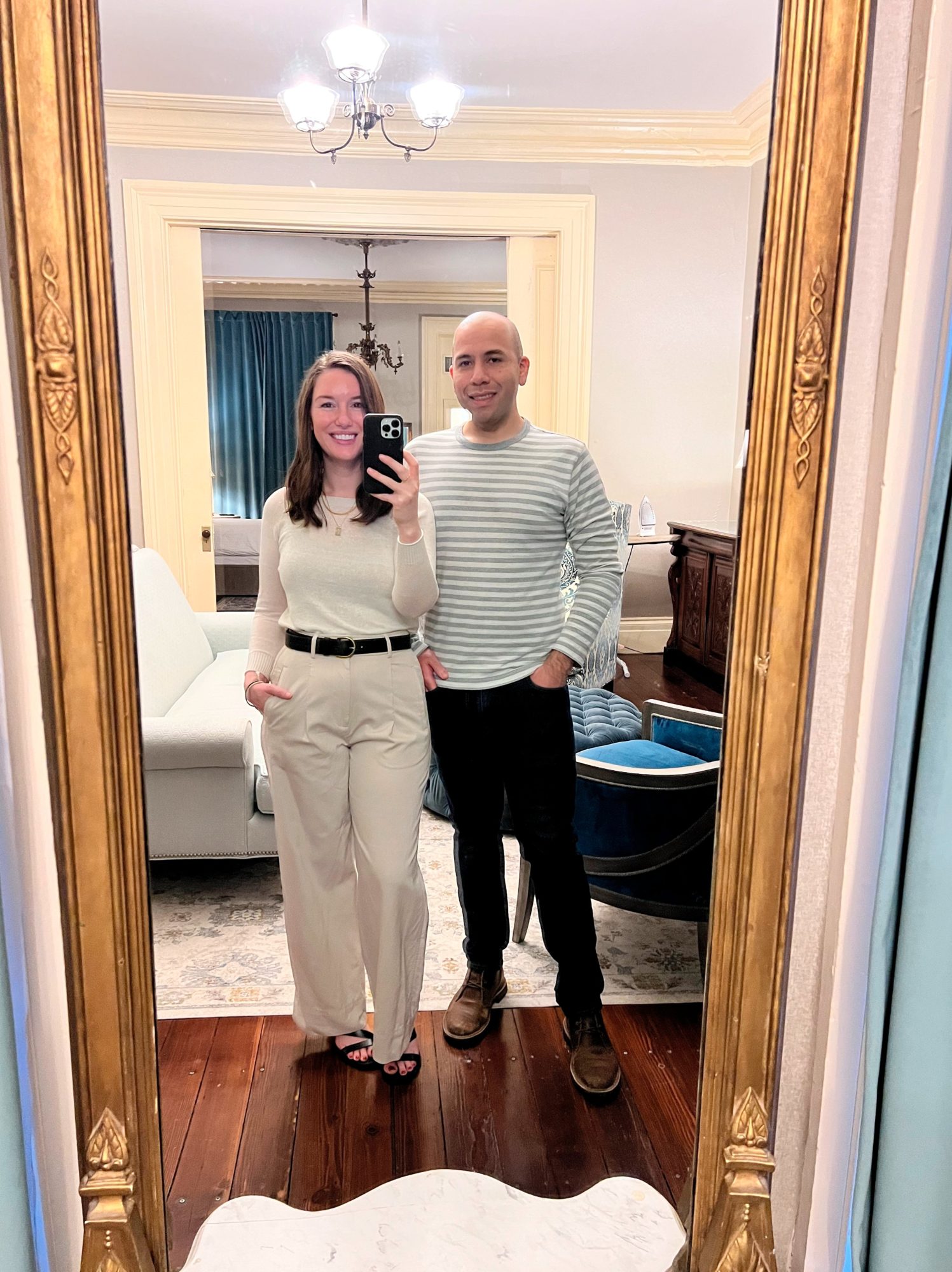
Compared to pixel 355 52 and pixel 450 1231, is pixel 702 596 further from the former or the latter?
pixel 450 1231

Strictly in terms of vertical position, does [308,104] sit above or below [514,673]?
above

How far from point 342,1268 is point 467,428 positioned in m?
1.19

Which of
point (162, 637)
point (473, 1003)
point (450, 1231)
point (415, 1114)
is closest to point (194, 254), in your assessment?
point (162, 637)

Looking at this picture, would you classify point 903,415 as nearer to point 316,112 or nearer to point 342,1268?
point 316,112

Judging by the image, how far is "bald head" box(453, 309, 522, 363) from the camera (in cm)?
121

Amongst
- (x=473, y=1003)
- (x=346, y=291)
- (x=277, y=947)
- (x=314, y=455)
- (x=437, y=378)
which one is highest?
(x=346, y=291)

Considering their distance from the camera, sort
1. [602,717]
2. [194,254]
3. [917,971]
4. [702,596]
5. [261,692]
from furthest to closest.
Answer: [602,717] < [261,692] < [702,596] < [194,254] < [917,971]

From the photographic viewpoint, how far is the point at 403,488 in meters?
1.27

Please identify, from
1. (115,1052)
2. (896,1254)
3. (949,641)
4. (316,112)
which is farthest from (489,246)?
(896,1254)

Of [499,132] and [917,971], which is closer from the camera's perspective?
[917,971]

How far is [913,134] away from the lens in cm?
102

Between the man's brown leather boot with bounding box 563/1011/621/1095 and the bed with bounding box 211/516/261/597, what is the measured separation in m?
0.86

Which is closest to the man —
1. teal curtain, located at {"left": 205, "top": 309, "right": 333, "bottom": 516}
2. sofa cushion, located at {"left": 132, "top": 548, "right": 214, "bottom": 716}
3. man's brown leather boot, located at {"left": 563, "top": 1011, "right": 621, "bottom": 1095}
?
man's brown leather boot, located at {"left": 563, "top": 1011, "right": 621, "bottom": 1095}

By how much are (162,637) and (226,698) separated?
15cm
